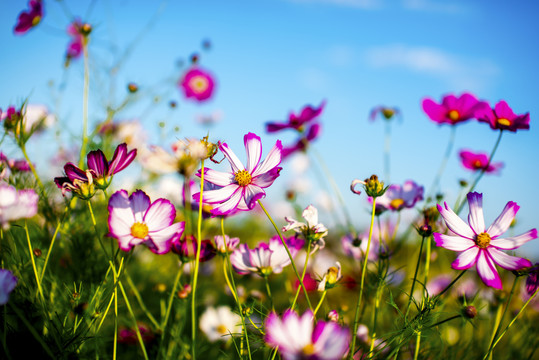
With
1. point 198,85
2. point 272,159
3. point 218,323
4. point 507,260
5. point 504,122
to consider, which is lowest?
point 218,323

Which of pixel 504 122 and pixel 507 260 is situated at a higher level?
pixel 504 122

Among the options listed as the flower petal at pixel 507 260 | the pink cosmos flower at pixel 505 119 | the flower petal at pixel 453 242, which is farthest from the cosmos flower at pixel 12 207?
the pink cosmos flower at pixel 505 119

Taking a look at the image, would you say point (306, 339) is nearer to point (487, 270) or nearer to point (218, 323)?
point (487, 270)

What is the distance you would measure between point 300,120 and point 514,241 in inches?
31.8

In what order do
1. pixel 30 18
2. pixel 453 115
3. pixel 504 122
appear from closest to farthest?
pixel 504 122 < pixel 453 115 < pixel 30 18

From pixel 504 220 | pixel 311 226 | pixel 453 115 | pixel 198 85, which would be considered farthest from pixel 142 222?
pixel 198 85

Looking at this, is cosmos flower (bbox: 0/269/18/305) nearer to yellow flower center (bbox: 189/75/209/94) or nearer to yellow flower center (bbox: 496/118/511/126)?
yellow flower center (bbox: 496/118/511/126)

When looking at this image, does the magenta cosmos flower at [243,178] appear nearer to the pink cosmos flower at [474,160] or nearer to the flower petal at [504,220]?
the flower petal at [504,220]

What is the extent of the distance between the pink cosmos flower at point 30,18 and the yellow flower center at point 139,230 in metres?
1.15

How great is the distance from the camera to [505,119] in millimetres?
870

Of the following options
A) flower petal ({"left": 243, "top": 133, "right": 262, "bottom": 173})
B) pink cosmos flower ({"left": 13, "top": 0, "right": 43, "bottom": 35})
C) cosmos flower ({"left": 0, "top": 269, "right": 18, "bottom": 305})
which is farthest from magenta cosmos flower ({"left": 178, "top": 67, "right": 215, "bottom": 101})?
cosmos flower ({"left": 0, "top": 269, "right": 18, "bottom": 305})

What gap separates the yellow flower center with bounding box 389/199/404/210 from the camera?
0.95 metres

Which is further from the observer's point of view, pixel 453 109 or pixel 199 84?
pixel 199 84

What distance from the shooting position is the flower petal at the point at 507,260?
592mm
